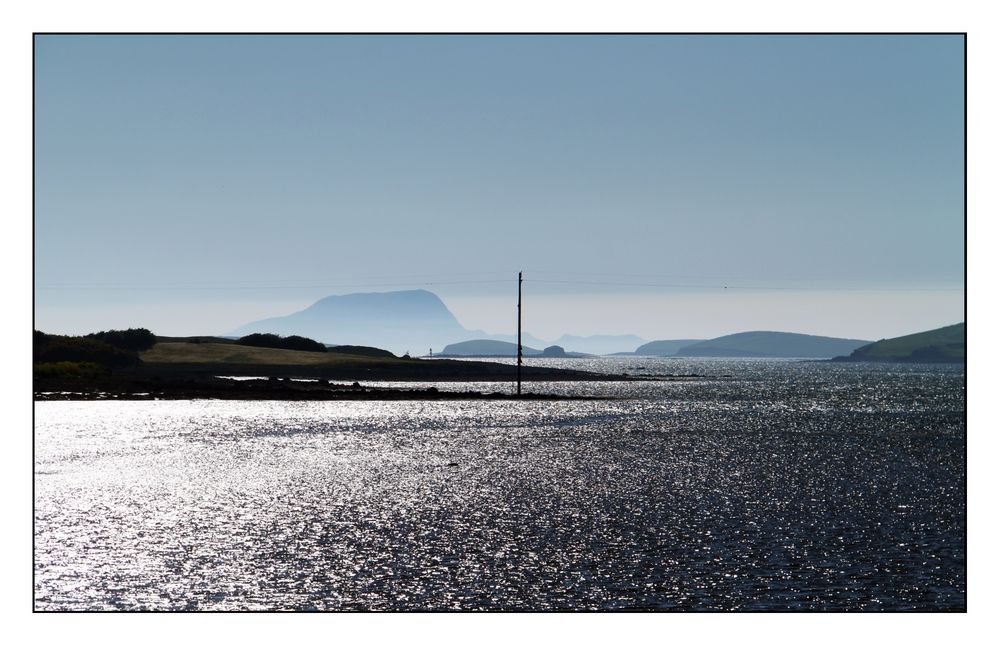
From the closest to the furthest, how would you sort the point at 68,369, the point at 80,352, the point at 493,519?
the point at 493,519
the point at 68,369
the point at 80,352

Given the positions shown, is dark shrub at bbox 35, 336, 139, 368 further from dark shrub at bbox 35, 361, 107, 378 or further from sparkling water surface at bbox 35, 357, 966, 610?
sparkling water surface at bbox 35, 357, 966, 610

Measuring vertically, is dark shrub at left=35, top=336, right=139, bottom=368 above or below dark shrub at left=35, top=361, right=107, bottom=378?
above

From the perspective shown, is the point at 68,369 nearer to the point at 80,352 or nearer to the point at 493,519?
the point at 80,352

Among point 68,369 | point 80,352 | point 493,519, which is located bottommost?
point 493,519

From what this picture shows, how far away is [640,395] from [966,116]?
6119 inches

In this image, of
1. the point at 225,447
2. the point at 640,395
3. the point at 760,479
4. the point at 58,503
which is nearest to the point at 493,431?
the point at 225,447

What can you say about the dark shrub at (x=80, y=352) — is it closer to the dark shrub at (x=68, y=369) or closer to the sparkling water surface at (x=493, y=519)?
the dark shrub at (x=68, y=369)

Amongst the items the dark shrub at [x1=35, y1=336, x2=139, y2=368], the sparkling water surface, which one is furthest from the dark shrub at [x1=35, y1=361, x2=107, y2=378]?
the sparkling water surface

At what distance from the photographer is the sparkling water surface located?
2948 centimetres

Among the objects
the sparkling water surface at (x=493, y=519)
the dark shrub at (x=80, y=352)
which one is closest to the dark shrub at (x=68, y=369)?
the dark shrub at (x=80, y=352)

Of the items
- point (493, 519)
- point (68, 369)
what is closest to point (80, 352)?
point (68, 369)

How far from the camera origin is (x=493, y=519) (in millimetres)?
42312

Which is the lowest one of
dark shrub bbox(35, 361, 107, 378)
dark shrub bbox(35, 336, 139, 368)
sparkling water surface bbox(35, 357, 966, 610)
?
sparkling water surface bbox(35, 357, 966, 610)

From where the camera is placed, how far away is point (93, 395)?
13200 cm
